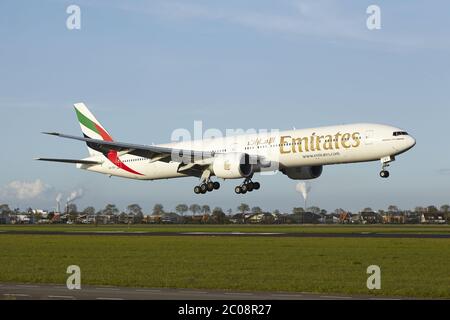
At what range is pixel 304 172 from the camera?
230ft

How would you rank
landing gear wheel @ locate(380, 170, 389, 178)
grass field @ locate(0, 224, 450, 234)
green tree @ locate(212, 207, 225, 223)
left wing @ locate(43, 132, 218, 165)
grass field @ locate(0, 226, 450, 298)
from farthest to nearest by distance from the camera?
green tree @ locate(212, 207, 225, 223), grass field @ locate(0, 224, 450, 234), left wing @ locate(43, 132, 218, 165), landing gear wheel @ locate(380, 170, 389, 178), grass field @ locate(0, 226, 450, 298)

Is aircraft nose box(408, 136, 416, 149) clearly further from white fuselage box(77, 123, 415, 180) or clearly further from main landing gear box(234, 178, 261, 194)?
main landing gear box(234, 178, 261, 194)

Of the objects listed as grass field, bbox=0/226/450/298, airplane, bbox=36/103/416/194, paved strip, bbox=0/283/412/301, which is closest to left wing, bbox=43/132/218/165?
airplane, bbox=36/103/416/194

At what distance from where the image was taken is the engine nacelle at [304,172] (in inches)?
2758

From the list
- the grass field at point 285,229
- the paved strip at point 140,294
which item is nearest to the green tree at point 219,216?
the grass field at point 285,229

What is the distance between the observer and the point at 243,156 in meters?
66.1

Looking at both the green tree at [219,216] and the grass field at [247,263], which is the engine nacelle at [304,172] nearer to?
the grass field at [247,263]

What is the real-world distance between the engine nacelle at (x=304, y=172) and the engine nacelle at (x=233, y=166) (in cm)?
439

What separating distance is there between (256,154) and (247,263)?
27640 millimetres

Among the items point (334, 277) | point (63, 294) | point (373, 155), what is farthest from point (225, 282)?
point (373, 155)

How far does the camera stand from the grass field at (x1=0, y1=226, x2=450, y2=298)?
3038 cm

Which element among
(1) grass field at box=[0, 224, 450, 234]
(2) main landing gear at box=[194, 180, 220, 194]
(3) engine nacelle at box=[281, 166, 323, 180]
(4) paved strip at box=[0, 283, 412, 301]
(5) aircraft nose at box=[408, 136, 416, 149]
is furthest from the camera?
(1) grass field at box=[0, 224, 450, 234]

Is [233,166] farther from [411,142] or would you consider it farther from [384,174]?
[411,142]
